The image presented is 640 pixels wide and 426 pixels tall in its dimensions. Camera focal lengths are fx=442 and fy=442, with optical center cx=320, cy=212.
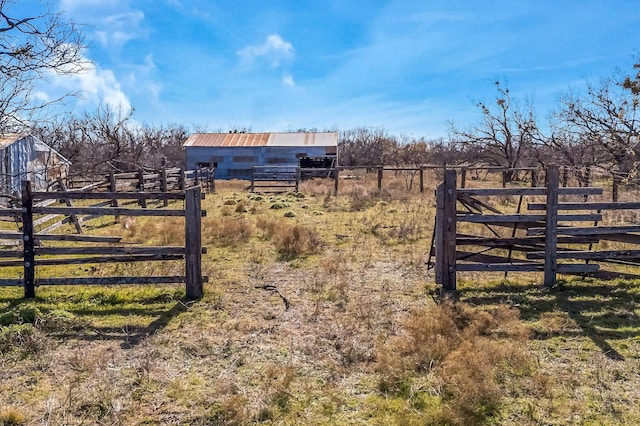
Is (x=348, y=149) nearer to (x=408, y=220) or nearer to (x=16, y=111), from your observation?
(x=408, y=220)

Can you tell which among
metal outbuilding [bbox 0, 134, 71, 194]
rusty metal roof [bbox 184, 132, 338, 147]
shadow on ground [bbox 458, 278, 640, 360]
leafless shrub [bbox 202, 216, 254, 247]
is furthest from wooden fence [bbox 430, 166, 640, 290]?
rusty metal roof [bbox 184, 132, 338, 147]

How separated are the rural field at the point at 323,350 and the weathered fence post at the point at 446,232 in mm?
332

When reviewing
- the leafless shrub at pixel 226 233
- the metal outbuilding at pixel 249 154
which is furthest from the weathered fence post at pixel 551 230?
the metal outbuilding at pixel 249 154

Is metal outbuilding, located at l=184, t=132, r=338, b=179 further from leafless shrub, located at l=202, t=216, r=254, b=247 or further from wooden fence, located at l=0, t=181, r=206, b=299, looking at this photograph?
wooden fence, located at l=0, t=181, r=206, b=299

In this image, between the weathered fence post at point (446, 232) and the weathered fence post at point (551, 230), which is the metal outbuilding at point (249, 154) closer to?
the weathered fence post at point (446, 232)

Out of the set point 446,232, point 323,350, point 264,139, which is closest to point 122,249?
point 323,350

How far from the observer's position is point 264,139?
37625 millimetres

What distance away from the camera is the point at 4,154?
19.8 metres

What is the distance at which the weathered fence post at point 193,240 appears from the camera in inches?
247

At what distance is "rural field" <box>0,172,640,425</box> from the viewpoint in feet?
12.0

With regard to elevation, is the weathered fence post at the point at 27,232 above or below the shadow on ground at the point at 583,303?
above

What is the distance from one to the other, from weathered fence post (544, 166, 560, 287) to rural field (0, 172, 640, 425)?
303mm

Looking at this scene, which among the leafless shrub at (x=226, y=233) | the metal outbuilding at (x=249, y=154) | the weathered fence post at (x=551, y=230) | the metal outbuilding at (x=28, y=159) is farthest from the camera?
the metal outbuilding at (x=249, y=154)

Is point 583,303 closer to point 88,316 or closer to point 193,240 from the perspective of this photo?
point 193,240
